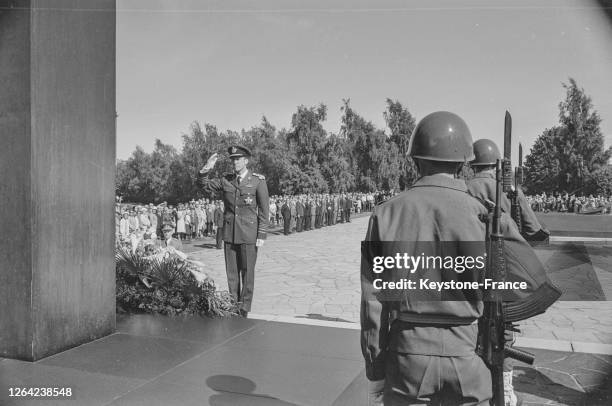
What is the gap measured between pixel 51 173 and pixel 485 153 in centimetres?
315

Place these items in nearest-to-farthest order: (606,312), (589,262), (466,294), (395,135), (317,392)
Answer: (466,294) < (317,392) < (606,312) < (589,262) < (395,135)

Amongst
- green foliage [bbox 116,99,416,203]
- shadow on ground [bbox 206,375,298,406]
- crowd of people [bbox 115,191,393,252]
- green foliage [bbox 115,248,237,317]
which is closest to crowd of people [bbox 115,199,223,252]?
crowd of people [bbox 115,191,393,252]

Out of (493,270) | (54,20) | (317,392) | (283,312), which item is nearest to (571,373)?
(317,392)

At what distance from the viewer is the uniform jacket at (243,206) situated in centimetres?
546

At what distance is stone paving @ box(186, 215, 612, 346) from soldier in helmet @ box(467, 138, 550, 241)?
1889mm

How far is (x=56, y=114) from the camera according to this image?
360cm

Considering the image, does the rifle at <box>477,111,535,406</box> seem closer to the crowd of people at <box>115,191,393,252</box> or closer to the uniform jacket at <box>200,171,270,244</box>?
the uniform jacket at <box>200,171,270,244</box>

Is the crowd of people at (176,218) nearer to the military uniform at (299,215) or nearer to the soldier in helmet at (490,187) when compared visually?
the military uniform at (299,215)

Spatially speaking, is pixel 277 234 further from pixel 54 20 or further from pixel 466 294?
pixel 466 294

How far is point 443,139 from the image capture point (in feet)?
6.38

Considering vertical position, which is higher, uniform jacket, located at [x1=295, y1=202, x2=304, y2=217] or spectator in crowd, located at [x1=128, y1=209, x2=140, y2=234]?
uniform jacket, located at [x1=295, y1=202, x2=304, y2=217]

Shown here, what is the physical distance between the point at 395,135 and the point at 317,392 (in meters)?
10.2

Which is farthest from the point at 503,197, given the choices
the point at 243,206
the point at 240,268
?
the point at 240,268

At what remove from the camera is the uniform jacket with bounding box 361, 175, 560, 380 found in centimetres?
177
